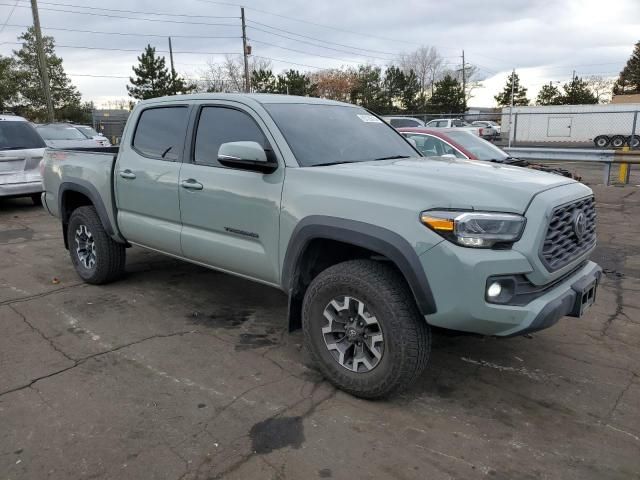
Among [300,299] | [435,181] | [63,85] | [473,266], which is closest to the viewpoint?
[473,266]

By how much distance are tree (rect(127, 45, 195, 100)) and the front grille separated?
188ft

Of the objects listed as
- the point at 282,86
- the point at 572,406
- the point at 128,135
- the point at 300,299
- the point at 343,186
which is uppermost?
the point at 282,86

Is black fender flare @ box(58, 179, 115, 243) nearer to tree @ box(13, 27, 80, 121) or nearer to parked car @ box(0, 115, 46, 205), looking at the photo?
parked car @ box(0, 115, 46, 205)

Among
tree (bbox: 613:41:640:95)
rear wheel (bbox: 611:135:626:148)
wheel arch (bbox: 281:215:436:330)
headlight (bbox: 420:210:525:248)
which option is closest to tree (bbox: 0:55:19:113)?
rear wheel (bbox: 611:135:626:148)

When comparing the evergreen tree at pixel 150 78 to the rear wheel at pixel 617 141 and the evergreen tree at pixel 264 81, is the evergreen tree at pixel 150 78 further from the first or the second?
the rear wheel at pixel 617 141

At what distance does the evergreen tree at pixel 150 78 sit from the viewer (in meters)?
57.0

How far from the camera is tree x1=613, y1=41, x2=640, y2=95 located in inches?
2835

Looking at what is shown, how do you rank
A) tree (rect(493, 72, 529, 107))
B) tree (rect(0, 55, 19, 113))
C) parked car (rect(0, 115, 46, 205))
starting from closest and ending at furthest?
1. parked car (rect(0, 115, 46, 205))
2. tree (rect(0, 55, 19, 113))
3. tree (rect(493, 72, 529, 107))

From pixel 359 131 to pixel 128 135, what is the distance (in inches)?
87.8

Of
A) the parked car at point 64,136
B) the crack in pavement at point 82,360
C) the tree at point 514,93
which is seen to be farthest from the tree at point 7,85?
the tree at point 514,93

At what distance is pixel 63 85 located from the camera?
53000mm

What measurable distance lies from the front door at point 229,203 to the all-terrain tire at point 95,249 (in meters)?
1.35

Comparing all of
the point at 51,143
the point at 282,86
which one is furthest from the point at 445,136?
the point at 282,86

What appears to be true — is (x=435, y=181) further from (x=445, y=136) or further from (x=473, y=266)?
(x=445, y=136)
